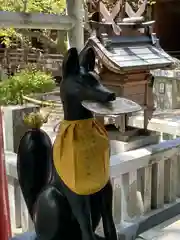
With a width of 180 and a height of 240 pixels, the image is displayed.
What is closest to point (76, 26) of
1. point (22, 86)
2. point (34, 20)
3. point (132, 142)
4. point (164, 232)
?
point (34, 20)

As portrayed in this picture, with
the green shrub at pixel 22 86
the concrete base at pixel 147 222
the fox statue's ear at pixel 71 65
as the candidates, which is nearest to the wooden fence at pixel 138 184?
the concrete base at pixel 147 222

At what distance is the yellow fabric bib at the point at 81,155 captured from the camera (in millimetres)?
948

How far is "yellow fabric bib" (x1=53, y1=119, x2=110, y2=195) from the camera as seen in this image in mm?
948

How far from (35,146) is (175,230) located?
2.66ft

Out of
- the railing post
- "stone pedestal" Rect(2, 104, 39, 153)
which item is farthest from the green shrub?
the railing post

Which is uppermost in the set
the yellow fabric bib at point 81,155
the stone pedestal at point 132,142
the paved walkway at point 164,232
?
the yellow fabric bib at point 81,155

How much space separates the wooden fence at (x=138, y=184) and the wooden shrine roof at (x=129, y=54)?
1.70ft

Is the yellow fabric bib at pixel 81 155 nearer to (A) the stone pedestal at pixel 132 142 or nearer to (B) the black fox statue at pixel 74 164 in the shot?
(B) the black fox statue at pixel 74 164

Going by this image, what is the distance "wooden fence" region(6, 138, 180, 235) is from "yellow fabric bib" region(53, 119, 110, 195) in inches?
21.1

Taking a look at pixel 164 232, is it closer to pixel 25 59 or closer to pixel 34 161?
pixel 34 161

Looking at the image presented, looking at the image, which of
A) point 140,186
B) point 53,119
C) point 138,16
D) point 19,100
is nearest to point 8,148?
point 140,186

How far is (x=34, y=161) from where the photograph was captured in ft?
3.46

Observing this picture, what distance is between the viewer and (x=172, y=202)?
182 cm

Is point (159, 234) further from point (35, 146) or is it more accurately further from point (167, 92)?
point (167, 92)
